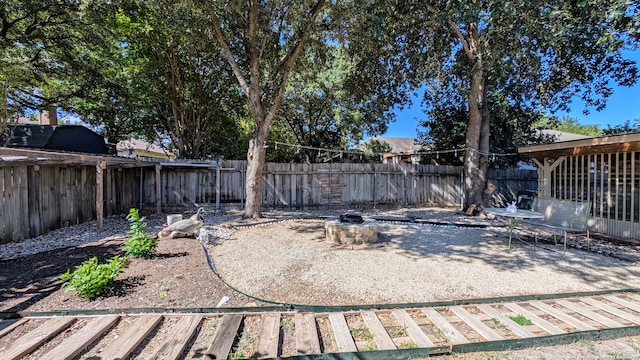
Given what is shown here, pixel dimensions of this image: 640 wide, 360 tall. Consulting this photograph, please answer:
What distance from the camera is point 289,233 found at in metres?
5.85

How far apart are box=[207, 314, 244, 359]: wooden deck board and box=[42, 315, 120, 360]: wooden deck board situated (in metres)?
0.91

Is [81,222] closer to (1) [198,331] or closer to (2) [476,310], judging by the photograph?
(1) [198,331]

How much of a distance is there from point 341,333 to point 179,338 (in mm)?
1263

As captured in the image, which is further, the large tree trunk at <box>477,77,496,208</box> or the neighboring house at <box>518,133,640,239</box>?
the large tree trunk at <box>477,77,496,208</box>

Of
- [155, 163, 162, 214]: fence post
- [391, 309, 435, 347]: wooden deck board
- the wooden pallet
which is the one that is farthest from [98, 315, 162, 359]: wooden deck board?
[155, 163, 162, 214]: fence post

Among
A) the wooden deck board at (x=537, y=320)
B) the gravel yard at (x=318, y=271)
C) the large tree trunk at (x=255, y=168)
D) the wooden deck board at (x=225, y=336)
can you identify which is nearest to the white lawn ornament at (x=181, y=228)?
the gravel yard at (x=318, y=271)

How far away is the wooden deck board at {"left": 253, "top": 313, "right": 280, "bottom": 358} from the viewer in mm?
1961

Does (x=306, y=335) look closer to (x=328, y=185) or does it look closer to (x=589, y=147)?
(x=589, y=147)

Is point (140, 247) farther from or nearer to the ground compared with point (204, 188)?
nearer to the ground

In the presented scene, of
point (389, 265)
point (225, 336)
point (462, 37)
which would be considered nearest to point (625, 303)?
point (389, 265)

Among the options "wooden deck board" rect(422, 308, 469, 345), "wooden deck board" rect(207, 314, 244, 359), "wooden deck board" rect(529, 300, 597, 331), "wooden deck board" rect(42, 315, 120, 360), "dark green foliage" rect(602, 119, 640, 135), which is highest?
"dark green foliage" rect(602, 119, 640, 135)

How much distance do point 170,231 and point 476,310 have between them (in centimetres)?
484

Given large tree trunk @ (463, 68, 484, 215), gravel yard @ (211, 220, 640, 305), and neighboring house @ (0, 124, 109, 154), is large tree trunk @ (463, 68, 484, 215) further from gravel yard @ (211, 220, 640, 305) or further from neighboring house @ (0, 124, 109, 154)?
neighboring house @ (0, 124, 109, 154)

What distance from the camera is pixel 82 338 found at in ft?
6.82
